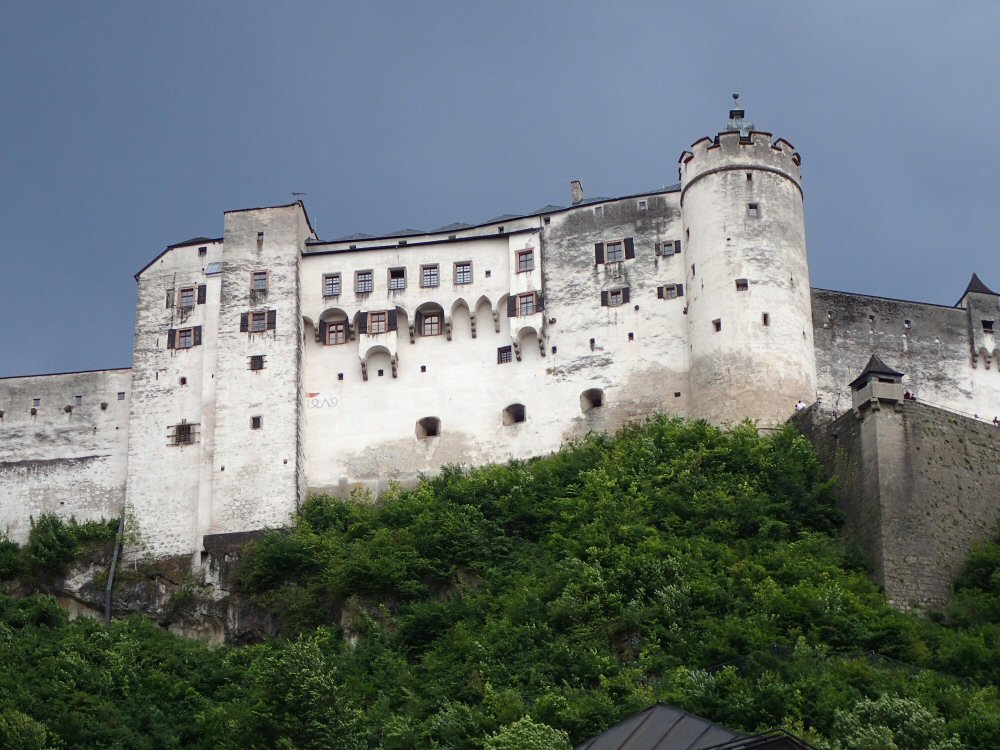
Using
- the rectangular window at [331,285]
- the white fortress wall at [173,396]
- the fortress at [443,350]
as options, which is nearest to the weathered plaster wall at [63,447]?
the fortress at [443,350]

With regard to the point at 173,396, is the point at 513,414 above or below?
below

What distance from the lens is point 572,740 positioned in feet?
121

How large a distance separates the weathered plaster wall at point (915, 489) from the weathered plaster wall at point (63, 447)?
2208 cm

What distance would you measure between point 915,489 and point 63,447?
1034 inches

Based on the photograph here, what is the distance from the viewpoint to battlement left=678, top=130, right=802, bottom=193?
55531mm

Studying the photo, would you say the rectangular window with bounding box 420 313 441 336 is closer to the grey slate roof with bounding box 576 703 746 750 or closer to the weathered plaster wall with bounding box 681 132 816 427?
the weathered plaster wall with bounding box 681 132 816 427

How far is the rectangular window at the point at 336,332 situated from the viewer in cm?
5747

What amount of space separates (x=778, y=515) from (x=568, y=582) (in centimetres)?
601

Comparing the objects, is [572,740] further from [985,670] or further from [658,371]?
[658,371]

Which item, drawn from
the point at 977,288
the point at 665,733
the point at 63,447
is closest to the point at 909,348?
the point at 977,288

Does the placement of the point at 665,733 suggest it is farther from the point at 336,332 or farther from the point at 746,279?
the point at 336,332

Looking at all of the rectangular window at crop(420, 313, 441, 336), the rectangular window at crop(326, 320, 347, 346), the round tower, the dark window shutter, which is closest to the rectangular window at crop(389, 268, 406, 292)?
the rectangular window at crop(420, 313, 441, 336)

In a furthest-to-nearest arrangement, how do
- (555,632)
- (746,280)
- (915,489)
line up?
1. (746,280)
2. (915,489)
3. (555,632)

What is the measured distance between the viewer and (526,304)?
56.7 meters
